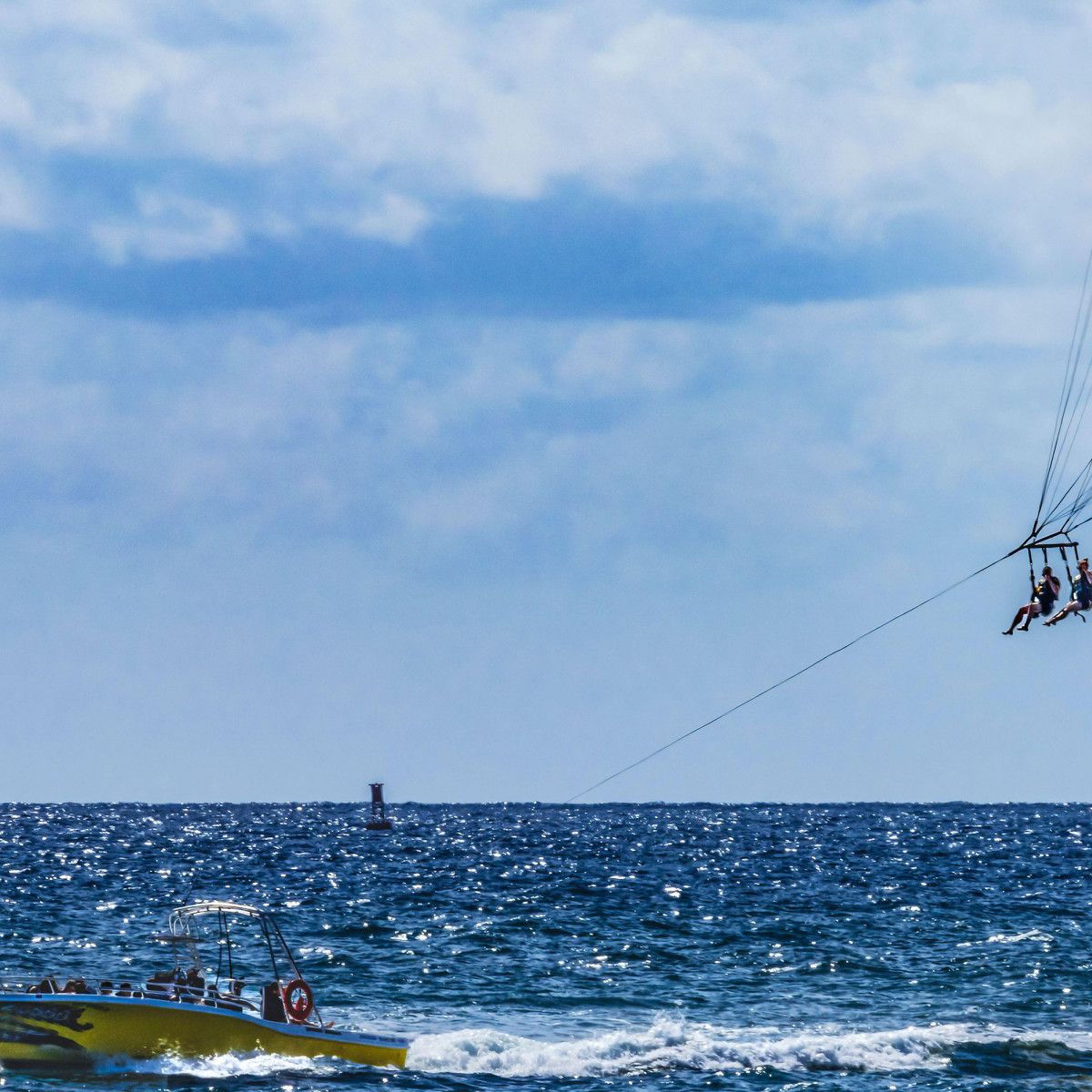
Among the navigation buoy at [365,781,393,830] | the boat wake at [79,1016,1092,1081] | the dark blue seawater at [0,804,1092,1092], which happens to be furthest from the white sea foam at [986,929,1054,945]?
the navigation buoy at [365,781,393,830]

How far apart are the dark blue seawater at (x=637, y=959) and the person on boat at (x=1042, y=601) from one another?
33.7ft

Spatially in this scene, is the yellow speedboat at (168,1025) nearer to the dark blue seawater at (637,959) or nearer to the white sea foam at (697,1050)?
the dark blue seawater at (637,959)

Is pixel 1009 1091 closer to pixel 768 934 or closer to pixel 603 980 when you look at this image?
pixel 603 980

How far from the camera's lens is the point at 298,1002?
3403 cm

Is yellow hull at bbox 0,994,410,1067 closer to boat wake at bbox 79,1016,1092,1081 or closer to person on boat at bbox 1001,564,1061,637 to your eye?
boat wake at bbox 79,1016,1092,1081

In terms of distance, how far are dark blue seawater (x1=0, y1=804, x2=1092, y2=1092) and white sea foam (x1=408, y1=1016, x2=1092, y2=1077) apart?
9cm

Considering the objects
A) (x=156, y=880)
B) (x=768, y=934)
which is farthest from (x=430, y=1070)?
(x=156, y=880)

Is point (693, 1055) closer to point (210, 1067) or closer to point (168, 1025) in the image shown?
point (210, 1067)

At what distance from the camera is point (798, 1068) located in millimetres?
34969

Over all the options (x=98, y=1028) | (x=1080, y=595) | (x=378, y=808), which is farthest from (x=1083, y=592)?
(x=378, y=808)

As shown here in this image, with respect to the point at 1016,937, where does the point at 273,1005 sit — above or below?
above

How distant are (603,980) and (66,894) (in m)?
33.7

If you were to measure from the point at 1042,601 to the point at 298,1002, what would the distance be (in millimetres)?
17729

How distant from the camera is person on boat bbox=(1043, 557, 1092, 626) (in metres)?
30.7
